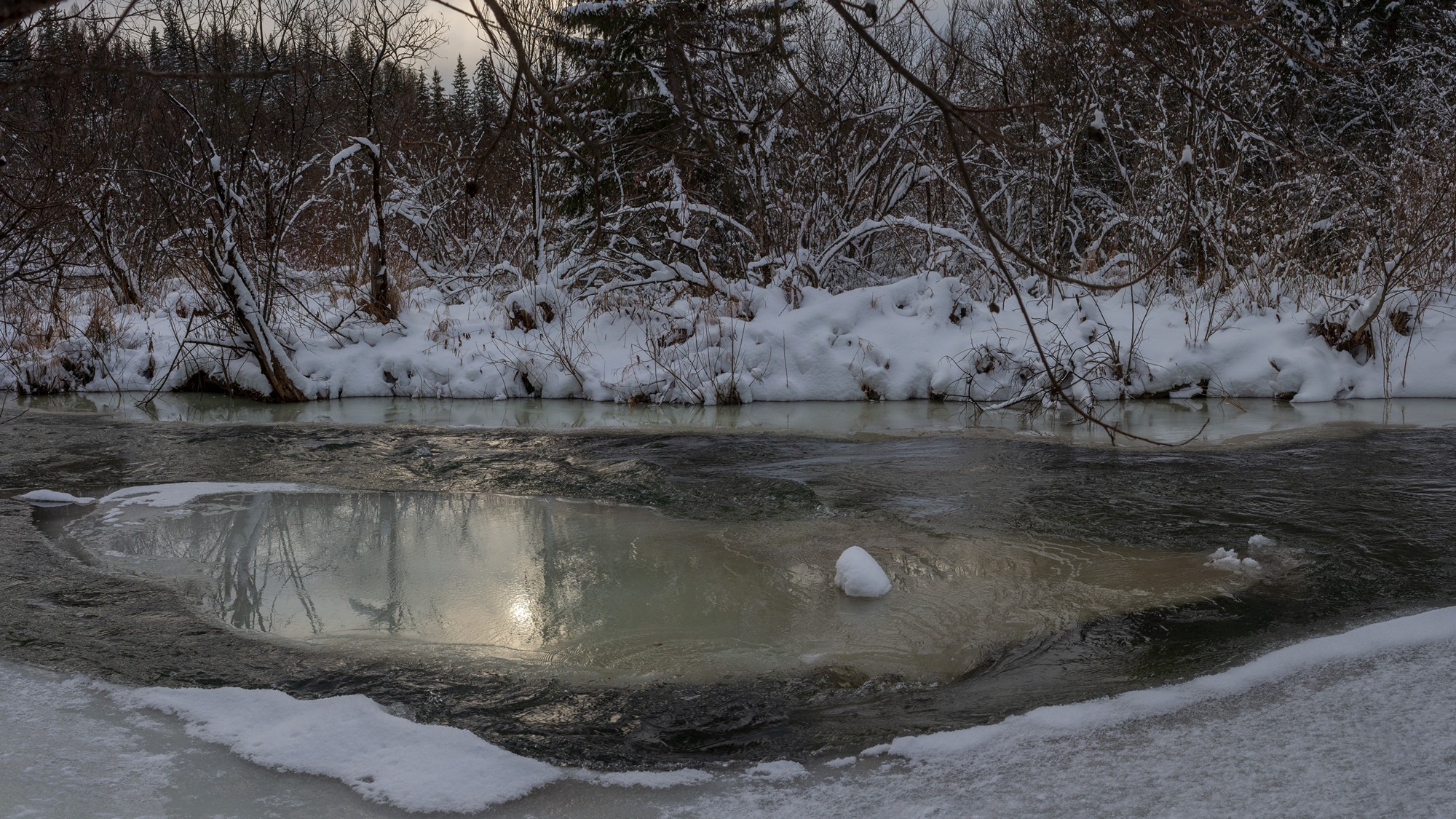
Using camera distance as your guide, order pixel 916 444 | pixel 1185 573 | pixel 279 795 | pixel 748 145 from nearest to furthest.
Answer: pixel 279 795 < pixel 1185 573 < pixel 916 444 < pixel 748 145

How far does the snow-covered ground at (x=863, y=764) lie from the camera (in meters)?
2.30

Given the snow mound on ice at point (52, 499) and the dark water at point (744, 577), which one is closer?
the dark water at point (744, 577)

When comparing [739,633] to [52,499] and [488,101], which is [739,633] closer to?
[52,499]

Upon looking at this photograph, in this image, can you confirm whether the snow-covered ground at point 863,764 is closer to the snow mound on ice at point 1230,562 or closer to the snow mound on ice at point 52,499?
the snow mound on ice at point 1230,562

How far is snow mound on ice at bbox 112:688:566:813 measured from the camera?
2414 millimetres

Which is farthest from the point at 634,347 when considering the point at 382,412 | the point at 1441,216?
the point at 1441,216

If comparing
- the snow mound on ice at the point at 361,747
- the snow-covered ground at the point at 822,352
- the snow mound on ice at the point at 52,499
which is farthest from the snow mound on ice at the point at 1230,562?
the snow mound on ice at the point at 52,499

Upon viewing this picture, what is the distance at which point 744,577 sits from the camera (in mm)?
4047

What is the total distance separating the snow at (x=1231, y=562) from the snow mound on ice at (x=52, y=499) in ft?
18.0

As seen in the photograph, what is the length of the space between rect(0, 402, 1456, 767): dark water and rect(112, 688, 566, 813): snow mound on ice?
0.12 metres

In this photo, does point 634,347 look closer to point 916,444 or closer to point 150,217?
point 916,444

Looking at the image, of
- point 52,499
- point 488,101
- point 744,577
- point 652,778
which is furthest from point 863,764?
point 488,101

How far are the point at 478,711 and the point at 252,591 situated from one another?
65.3 inches

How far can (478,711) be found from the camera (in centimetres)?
284
